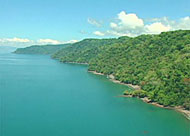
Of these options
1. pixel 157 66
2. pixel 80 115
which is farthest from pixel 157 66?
pixel 80 115

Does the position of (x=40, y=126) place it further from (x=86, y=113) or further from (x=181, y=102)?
(x=181, y=102)

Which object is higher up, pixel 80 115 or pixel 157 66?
pixel 157 66

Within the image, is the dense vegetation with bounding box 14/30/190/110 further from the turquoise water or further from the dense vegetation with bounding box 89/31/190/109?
the turquoise water

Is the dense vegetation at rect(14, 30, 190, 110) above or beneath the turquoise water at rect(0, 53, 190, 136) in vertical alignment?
above

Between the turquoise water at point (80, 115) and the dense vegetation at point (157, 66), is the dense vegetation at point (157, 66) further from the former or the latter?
the turquoise water at point (80, 115)

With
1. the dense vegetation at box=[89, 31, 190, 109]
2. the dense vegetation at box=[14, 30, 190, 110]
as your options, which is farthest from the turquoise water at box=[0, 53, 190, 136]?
the dense vegetation at box=[89, 31, 190, 109]

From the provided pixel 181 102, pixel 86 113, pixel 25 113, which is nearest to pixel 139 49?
pixel 181 102

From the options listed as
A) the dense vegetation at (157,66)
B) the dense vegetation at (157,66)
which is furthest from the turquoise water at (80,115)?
the dense vegetation at (157,66)

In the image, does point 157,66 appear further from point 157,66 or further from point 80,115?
point 80,115
